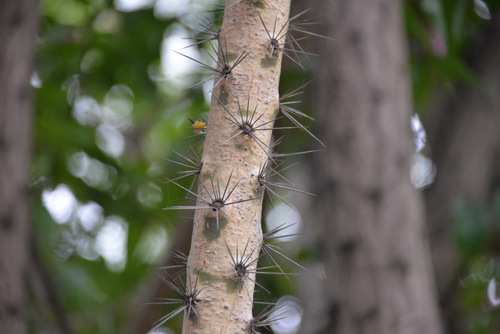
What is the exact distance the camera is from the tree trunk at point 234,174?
2.42ft

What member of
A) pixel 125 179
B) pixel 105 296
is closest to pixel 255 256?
pixel 125 179

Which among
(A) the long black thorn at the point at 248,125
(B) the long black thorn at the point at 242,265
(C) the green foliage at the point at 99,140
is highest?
(A) the long black thorn at the point at 248,125

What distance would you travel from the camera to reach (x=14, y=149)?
1943 millimetres

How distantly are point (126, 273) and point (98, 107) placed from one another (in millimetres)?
1169

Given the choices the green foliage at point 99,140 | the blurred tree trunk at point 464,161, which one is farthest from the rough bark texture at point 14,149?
the blurred tree trunk at point 464,161

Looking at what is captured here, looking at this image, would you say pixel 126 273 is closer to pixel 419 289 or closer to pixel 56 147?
pixel 56 147

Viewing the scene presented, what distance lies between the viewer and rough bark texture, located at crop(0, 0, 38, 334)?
1896mm

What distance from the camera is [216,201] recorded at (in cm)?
76

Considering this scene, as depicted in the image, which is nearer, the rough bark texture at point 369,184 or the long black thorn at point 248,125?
the long black thorn at point 248,125

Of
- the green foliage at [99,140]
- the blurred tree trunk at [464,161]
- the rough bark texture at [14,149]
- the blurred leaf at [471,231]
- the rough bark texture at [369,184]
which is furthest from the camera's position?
the blurred tree trunk at [464,161]

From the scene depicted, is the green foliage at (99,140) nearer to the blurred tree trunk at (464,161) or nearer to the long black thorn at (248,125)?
the blurred tree trunk at (464,161)

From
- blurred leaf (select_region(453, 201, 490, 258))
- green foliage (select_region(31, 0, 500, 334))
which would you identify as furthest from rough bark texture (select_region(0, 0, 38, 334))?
blurred leaf (select_region(453, 201, 490, 258))

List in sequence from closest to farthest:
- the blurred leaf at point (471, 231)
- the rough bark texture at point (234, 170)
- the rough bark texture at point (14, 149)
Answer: the rough bark texture at point (234, 170), the rough bark texture at point (14, 149), the blurred leaf at point (471, 231)

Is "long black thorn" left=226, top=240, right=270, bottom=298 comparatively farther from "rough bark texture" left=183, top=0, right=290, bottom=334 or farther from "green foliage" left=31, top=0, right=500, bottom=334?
"green foliage" left=31, top=0, right=500, bottom=334
